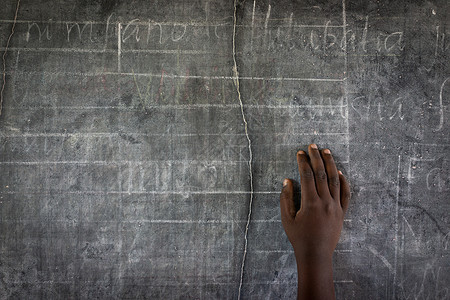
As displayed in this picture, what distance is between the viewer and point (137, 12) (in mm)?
3189

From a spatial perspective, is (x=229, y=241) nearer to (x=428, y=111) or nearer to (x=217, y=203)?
(x=217, y=203)

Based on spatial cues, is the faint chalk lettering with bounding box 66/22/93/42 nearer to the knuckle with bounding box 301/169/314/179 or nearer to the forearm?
the knuckle with bounding box 301/169/314/179

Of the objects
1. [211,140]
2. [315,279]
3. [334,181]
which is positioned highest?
[211,140]

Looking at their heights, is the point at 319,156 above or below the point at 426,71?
below

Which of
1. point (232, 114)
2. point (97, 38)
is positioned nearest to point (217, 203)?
point (232, 114)

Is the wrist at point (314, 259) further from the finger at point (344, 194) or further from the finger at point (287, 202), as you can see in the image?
the finger at point (344, 194)

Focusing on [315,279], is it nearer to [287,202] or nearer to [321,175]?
[287,202]

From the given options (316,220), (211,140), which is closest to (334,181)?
(316,220)

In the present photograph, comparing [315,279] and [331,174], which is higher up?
[331,174]

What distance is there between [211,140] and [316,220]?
123 cm

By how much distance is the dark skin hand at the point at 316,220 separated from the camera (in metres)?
2.88

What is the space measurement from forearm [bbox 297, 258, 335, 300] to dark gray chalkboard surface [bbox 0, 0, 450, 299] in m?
0.35

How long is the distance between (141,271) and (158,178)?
929 mm

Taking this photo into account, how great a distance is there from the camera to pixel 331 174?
10.1 ft
